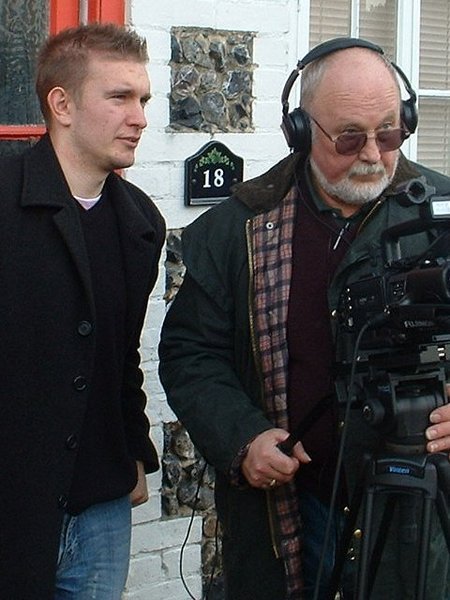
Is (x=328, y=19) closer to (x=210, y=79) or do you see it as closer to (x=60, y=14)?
(x=210, y=79)

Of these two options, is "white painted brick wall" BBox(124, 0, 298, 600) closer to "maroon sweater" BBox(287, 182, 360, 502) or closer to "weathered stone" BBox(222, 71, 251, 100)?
"weathered stone" BBox(222, 71, 251, 100)

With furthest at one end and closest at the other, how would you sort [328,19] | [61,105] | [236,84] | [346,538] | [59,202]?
[328,19] → [236,84] → [61,105] → [59,202] → [346,538]

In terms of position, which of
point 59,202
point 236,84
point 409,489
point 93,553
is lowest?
point 93,553

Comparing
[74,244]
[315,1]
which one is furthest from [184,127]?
[74,244]

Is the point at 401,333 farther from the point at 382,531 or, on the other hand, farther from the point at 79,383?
the point at 79,383

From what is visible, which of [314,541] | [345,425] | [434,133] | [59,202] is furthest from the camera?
[434,133]

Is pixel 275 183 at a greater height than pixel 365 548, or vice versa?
pixel 275 183

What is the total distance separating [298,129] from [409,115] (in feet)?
1.00

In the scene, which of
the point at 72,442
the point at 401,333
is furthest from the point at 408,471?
the point at 72,442

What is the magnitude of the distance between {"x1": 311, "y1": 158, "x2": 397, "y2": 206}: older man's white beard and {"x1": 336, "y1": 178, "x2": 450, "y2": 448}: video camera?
0.25m

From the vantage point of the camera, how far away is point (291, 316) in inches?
132

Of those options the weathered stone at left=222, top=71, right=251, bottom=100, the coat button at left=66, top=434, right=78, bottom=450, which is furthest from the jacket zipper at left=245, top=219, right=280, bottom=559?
the weathered stone at left=222, top=71, right=251, bottom=100

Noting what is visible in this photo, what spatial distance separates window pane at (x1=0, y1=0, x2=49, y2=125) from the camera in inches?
162

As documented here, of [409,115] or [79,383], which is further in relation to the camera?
[409,115]
